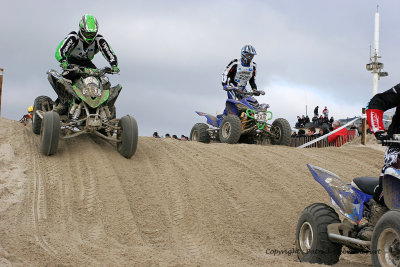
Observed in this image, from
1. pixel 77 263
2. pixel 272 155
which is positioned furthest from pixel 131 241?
pixel 272 155

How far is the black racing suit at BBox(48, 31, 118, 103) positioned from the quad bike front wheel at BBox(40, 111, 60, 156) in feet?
4.50

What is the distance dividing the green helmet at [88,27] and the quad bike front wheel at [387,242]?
7259 millimetres

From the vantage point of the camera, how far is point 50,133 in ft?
28.6

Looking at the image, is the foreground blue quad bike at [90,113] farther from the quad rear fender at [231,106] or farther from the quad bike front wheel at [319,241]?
the quad bike front wheel at [319,241]

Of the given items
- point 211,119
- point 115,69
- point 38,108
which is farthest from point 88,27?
point 211,119

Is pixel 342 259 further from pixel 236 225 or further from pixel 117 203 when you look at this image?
pixel 117 203

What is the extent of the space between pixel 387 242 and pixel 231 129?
27.6 ft

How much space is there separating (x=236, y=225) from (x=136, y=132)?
3110 millimetres

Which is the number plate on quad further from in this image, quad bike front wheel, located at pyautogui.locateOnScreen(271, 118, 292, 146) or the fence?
the fence

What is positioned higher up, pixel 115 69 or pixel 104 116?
pixel 115 69

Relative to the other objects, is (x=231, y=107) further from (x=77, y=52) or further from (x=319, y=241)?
(x=319, y=241)

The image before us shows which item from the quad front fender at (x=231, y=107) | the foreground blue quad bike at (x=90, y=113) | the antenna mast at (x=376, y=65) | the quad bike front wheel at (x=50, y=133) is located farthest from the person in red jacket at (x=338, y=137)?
the antenna mast at (x=376, y=65)

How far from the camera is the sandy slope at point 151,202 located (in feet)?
18.4

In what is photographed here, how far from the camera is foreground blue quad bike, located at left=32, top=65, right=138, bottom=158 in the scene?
9219 mm
